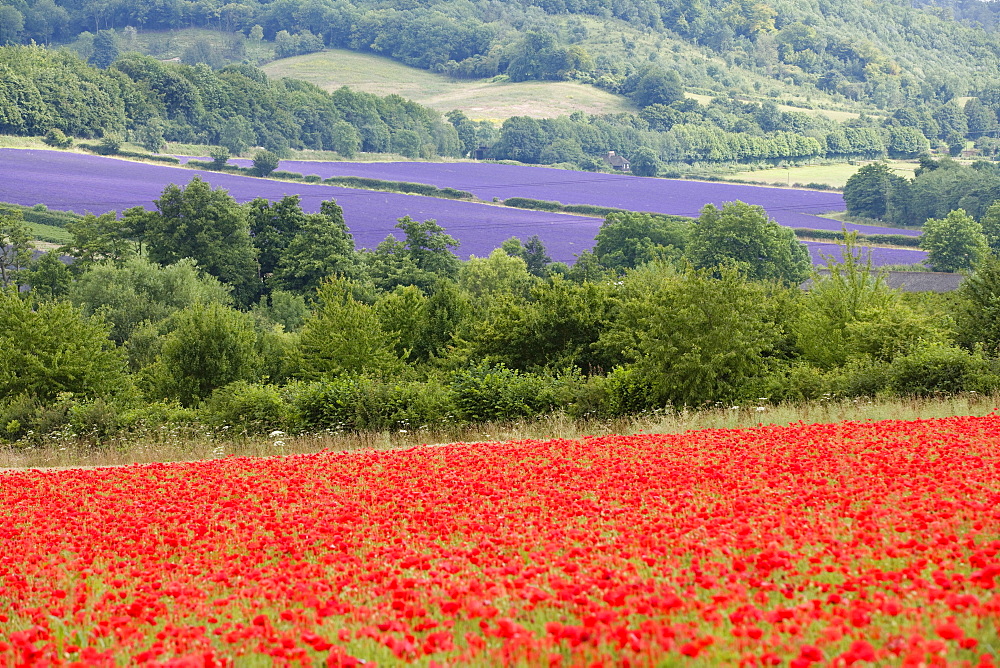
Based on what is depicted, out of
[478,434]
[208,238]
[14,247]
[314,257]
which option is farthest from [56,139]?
[478,434]

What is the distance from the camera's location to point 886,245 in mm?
130750

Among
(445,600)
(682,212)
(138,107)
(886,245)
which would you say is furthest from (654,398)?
(138,107)

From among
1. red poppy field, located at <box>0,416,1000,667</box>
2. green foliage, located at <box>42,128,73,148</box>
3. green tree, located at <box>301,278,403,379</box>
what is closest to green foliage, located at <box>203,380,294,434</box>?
green tree, located at <box>301,278,403,379</box>

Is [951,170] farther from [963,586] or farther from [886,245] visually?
[963,586]

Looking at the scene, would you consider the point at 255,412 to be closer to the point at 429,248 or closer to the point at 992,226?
the point at 429,248

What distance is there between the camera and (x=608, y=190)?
6801 inches

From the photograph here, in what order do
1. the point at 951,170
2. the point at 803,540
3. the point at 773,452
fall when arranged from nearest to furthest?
the point at 803,540, the point at 773,452, the point at 951,170

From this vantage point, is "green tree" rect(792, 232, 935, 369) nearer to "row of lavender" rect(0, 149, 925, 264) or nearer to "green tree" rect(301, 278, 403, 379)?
"green tree" rect(301, 278, 403, 379)

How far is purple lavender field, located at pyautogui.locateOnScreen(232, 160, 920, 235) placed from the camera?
15075cm

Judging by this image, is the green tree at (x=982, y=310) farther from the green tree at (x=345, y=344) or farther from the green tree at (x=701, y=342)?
the green tree at (x=345, y=344)

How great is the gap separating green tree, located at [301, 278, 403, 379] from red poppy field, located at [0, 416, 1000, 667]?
22.1 metres

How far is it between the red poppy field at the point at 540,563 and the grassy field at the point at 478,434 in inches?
256

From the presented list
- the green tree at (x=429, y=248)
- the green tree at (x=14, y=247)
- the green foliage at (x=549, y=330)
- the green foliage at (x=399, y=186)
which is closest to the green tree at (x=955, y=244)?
the green tree at (x=429, y=248)

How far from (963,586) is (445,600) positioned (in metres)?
3.36
